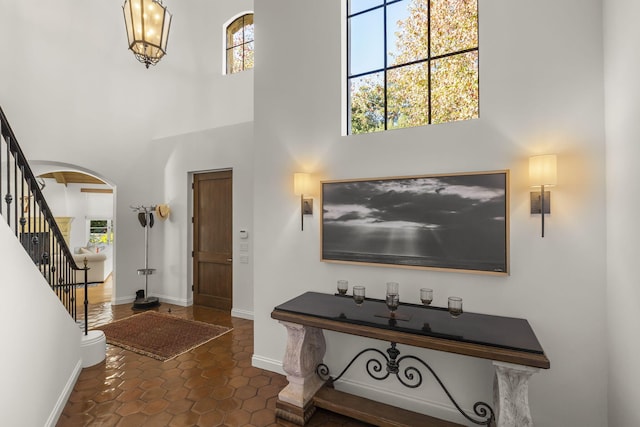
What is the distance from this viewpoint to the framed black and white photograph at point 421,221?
228 cm

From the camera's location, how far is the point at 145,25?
286cm

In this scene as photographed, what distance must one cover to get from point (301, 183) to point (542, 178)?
189cm

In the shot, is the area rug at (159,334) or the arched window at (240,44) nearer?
the area rug at (159,334)

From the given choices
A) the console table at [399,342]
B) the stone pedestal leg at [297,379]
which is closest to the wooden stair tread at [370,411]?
the console table at [399,342]

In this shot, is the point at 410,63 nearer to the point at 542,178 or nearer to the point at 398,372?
the point at 542,178

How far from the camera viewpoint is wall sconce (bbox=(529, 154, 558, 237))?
2018 millimetres

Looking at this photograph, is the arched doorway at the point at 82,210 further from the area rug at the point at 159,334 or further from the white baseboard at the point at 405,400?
the white baseboard at the point at 405,400

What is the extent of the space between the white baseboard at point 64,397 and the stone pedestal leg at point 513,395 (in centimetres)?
316

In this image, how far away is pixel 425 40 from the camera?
108 inches

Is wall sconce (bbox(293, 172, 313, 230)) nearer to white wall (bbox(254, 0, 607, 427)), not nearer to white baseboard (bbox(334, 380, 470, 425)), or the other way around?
white wall (bbox(254, 0, 607, 427))

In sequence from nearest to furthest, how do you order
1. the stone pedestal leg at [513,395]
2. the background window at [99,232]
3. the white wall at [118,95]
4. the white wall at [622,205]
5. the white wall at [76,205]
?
1. the white wall at [622,205]
2. the stone pedestal leg at [513,395]
3. the white wall at [118,95]
4. the white wall at [76,205]
5. the background window at [99,232]

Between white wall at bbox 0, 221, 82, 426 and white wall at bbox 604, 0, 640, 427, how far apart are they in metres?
3.44

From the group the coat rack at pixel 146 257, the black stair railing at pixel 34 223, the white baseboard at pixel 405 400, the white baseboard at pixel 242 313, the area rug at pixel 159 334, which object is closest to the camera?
the black stair railing at pixel 34 223

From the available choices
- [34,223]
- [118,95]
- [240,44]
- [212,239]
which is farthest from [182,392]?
[240,44]
